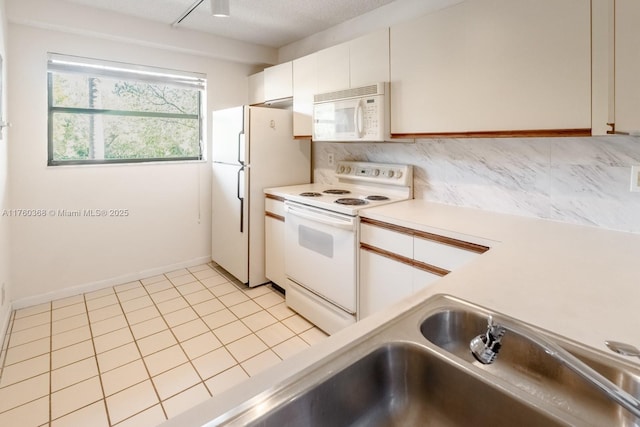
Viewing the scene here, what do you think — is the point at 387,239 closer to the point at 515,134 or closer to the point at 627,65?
the point at 515,134

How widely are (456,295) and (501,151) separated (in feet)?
4.82

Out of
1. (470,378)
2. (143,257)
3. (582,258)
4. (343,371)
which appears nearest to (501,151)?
(582,258)

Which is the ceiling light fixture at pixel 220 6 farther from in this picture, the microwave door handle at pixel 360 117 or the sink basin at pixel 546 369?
the sink basin at pixel 546 369

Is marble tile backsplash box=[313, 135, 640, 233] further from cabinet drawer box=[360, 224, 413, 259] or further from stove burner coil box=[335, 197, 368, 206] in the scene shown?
cabinet drawer box=[360, 224, 413, 259]

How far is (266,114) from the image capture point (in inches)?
122

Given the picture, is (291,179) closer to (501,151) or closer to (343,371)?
(501,151)

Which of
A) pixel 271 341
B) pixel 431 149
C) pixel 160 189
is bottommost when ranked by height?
pixel 271 341

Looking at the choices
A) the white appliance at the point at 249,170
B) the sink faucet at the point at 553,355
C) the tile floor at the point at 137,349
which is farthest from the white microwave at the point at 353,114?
the sink faucet at the point at 553,355

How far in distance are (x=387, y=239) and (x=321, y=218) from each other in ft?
1.73

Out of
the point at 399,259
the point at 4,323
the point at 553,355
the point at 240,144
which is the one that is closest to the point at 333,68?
the point at 240,144

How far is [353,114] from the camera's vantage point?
2496mm

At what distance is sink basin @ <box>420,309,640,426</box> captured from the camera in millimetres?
695

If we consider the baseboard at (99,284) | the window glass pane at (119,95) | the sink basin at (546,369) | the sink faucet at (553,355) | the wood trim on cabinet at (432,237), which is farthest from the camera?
the window glass pane at (119,95)

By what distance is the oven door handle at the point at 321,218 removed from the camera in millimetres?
2250
